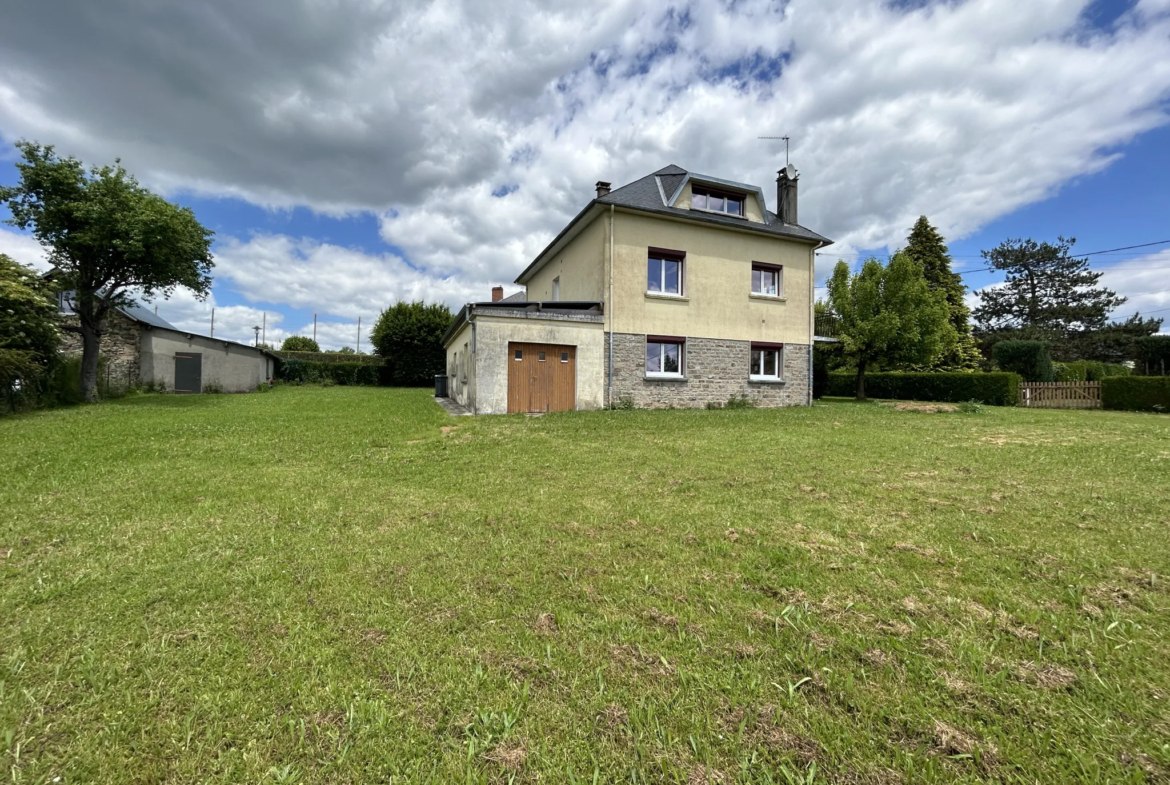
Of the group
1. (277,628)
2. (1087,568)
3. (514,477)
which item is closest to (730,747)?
(277,628)

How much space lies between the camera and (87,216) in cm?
1479

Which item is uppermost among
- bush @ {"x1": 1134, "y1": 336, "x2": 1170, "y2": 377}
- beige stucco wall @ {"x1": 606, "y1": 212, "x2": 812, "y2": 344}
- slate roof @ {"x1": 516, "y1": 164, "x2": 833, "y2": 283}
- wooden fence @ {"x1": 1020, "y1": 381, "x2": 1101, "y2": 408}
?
slate roof @ {"x1": 516, "y1": 164, "x2": 833, "y2": 283}

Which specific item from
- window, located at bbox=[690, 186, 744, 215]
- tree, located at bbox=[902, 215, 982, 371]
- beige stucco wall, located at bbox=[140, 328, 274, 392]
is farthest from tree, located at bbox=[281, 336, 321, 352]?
tree, located at bbox=[902, 215, 982, 371]

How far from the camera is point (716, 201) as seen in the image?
1689 cm

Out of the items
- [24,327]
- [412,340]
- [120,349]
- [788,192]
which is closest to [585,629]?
[24,327]

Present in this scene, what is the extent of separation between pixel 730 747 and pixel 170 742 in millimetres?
2188

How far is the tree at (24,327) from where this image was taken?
38.0 feet

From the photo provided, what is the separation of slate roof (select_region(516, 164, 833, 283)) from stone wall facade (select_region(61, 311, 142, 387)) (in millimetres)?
19867

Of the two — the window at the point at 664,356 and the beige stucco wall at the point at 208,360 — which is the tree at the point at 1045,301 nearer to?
the window at the point at 664,356

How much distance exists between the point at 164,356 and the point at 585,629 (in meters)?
28.5

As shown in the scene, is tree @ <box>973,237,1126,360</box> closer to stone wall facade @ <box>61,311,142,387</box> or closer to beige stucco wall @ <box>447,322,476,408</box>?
beige stucco wall @ <box>447,322,476,408</box>

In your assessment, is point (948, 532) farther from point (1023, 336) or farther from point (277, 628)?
point (1023, 336)

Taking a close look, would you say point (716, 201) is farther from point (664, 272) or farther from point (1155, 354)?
point (1155, 354)

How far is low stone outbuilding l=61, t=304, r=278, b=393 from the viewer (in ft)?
68.7
